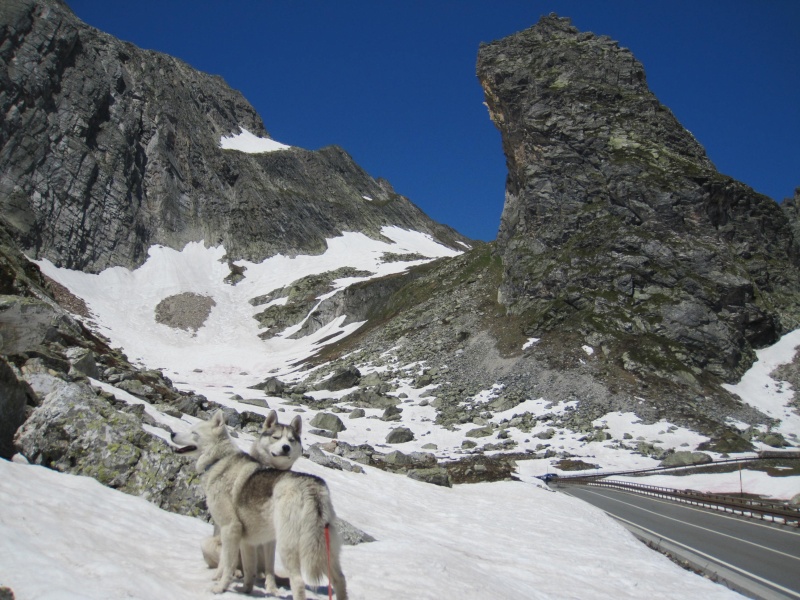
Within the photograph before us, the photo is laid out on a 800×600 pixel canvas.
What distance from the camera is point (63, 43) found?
12325cm

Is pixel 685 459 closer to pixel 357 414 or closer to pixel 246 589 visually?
pixel 357 414

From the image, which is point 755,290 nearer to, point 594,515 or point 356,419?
point 356,419

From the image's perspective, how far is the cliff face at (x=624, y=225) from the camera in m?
66.8

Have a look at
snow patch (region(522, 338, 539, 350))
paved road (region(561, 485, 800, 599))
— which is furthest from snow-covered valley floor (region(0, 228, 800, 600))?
snow patch (region(522, 338, 539, 350))

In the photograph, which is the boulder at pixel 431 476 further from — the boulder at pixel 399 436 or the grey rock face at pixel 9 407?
the boulder at pixel 399 436

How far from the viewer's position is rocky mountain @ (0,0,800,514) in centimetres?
1966

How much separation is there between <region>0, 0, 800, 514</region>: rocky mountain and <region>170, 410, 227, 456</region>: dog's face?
122 inches

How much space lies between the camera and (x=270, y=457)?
20.6 ft

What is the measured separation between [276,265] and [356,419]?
101m

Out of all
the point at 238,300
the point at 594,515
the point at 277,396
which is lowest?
the point at 594,515

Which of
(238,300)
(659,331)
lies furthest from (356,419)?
(238,300)

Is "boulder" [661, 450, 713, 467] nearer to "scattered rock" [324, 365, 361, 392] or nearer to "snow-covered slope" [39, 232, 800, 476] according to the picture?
"snow-covered slope" [39, 232, 800, 476]

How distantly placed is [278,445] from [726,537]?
19359 mm

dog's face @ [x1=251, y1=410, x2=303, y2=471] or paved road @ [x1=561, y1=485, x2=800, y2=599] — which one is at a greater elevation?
dog's face @ [x1=251, y1=410, x2=303, y2=471]
